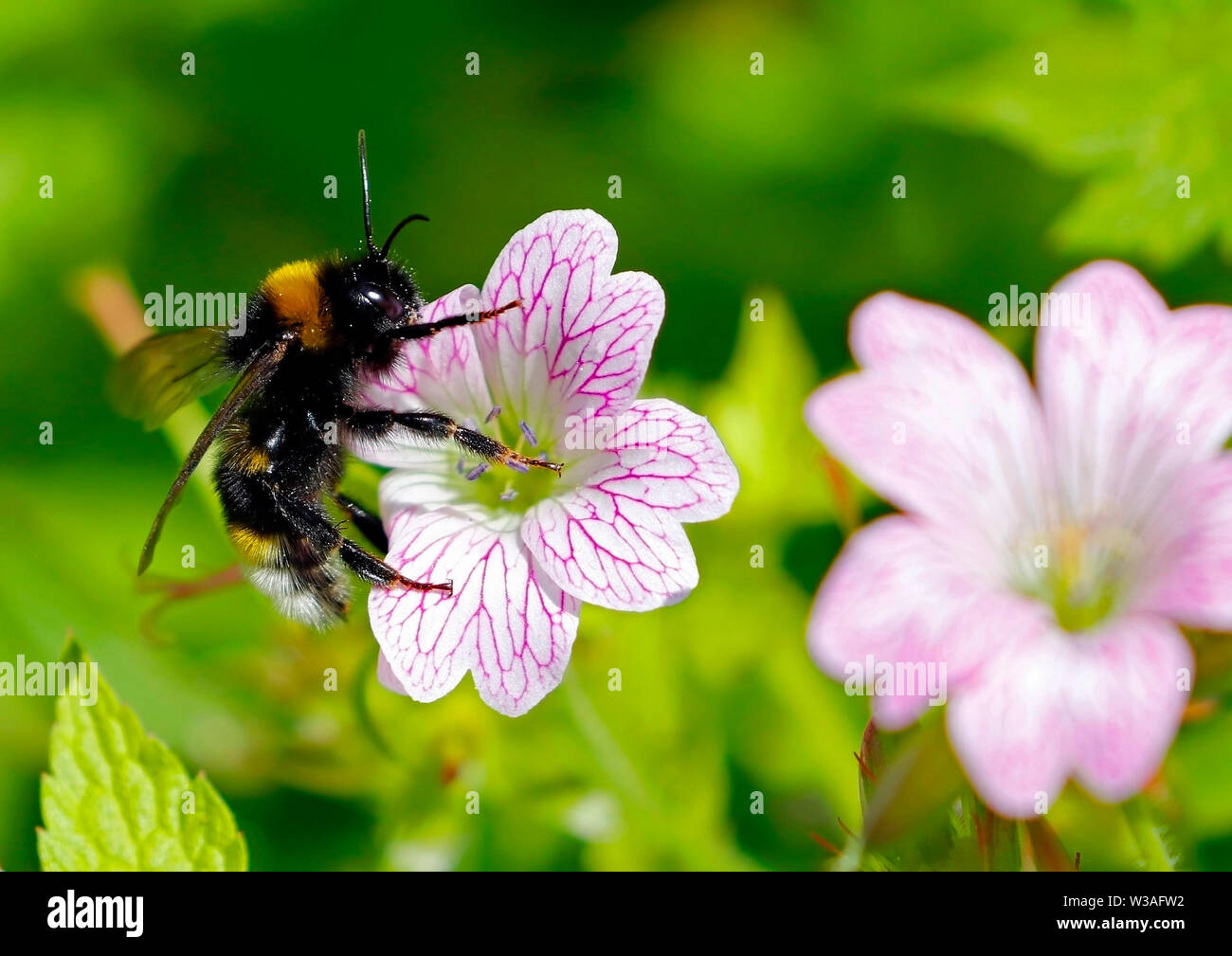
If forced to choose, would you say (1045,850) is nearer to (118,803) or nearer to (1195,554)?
(1195,554)

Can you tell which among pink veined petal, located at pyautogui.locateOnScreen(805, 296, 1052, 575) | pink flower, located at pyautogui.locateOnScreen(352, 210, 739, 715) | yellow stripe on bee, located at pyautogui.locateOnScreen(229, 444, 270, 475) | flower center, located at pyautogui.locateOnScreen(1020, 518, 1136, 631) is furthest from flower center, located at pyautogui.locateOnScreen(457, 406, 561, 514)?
flower center, located at pyautogui.locateOnScreen(1020, 518, 1136, 631)

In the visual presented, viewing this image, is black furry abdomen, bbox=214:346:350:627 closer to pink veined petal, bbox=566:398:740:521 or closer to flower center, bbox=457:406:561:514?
flower center, bbox=457:406:561:514

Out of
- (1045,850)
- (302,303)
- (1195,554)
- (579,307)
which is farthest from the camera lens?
(302,303)

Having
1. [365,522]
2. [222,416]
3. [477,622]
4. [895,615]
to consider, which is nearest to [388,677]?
[477,622]

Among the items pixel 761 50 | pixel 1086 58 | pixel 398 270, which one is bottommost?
pixel 398 270
